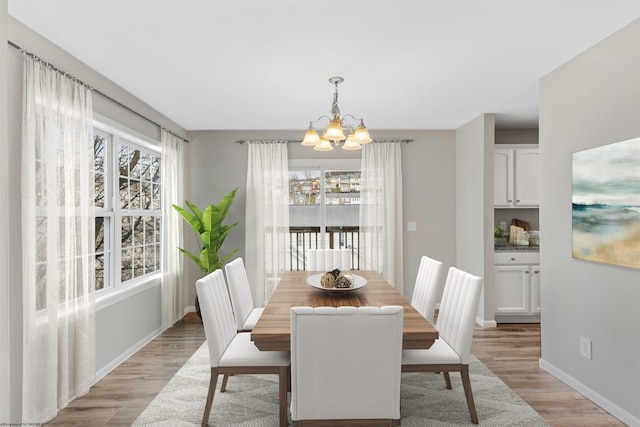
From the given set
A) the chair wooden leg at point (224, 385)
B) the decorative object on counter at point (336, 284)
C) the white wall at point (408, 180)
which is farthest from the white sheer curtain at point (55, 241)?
the white wall at point (408, 180)

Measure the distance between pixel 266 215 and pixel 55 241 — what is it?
118 inches

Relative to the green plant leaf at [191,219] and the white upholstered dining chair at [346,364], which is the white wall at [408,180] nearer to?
the green plant leaf at [191,219]

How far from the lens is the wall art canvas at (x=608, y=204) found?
7.82 feet

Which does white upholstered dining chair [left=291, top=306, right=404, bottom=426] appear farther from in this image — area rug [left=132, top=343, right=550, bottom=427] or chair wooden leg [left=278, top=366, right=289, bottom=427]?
area rug [left=132, top=343, right=550, bottom=427]

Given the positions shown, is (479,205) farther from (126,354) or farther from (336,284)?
(126,354)

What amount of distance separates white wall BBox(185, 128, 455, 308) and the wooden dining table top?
180cm

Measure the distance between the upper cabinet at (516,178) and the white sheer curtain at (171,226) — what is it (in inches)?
153

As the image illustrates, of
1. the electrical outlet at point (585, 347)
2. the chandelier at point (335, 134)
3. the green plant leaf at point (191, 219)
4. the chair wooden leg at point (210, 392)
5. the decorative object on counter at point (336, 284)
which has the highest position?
the chandelier at point (335, 134)

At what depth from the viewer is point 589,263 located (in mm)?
2781

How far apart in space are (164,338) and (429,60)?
3.75m

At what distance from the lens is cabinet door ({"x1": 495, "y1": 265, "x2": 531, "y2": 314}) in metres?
4.65

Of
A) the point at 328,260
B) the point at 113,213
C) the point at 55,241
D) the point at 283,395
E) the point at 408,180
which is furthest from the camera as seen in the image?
the point at 408,180

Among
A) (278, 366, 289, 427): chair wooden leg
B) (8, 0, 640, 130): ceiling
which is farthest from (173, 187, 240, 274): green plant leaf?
(278, 366, 289, 427): chair wooden leg

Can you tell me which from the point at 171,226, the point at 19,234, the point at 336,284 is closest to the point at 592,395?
the point at 336,284
